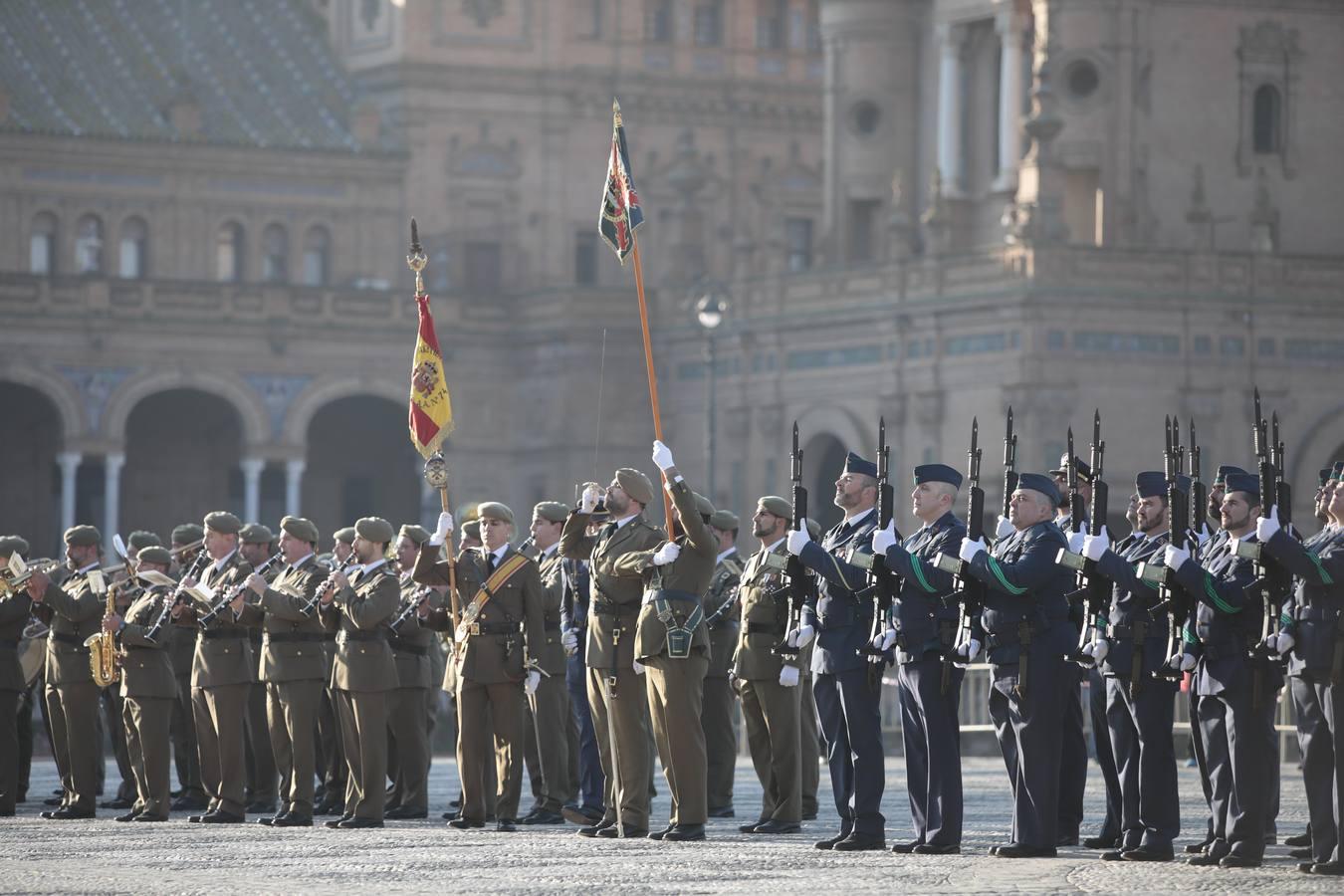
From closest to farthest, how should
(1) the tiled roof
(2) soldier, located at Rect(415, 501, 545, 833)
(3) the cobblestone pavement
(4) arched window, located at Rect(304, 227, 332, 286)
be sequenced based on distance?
(3) the cobblestone pavement, (2) soldier, located at Rect(415, 501, 545, 833), (1) the tiled roof, (4) arched window, located at Rect(304, 227, 332, 286)

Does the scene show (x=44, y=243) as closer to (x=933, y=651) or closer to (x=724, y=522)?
(x=724, y=522)

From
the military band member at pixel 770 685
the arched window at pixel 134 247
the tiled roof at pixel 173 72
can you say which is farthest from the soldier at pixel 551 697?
the arched window at pixel 134 247

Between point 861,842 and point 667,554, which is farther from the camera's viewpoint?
point 667,554

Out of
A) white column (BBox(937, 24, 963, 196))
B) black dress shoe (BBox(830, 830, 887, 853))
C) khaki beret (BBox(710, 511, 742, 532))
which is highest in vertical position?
white column (BBox(937, 24, 963, 196))

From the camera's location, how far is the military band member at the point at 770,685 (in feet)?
58.9

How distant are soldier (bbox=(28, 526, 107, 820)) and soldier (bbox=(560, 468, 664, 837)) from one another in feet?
12.2

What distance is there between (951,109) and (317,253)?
496 inches

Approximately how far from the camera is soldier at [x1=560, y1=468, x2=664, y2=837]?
1711cm

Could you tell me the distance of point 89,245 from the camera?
185 ft

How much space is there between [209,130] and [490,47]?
5.62 m

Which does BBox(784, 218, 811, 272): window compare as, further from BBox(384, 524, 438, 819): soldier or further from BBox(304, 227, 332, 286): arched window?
BBox(384, 524, 438, 819): soldier

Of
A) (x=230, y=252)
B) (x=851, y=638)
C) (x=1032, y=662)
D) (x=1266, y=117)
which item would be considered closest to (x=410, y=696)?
(x=851, y=638)

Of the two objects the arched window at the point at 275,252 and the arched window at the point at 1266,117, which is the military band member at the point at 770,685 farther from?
the arched window at the point at 275,252

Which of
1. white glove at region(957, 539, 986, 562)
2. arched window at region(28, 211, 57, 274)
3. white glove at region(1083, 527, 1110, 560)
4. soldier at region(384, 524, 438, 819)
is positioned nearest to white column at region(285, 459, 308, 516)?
arched window at region(28, 211, 57, 274)
